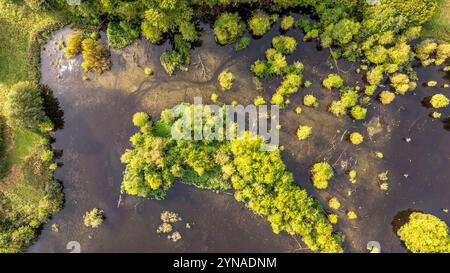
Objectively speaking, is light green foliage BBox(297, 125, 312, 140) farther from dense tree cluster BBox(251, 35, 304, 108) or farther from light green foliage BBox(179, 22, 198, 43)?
light green foliage BBox(179, 22, 198, 43)

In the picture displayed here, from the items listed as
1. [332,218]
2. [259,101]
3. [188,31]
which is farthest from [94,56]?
[332,218]

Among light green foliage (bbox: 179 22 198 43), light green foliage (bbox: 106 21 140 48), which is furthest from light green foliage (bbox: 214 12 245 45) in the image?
light green foliage (bbox: 106 21 140 48)

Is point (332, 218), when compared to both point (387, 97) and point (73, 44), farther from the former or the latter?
point (73, 44)

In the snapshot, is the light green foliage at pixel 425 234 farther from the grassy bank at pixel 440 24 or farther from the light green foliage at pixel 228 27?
the light green foliage at pixel 228 27

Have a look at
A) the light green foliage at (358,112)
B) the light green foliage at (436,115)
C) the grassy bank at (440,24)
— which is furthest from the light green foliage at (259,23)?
the light green foliage at (436,115)
